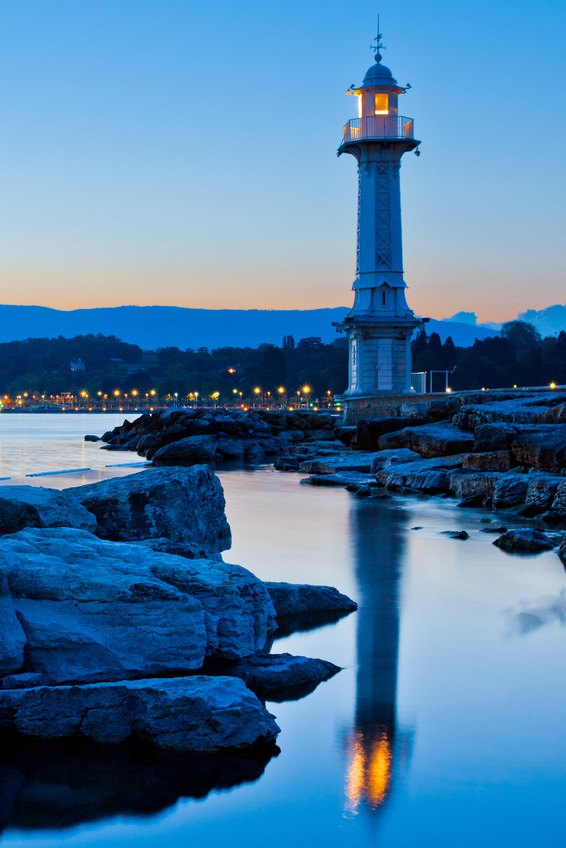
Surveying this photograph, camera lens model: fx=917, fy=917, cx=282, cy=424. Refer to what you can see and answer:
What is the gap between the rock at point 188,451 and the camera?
3710 cm

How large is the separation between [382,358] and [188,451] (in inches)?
385

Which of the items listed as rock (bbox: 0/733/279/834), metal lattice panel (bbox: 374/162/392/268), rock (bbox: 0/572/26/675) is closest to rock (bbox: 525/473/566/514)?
rock (bbox: 0/733/279/834)

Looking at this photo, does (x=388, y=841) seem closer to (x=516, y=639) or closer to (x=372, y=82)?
(x=516, y=639)

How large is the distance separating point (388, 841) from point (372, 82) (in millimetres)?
41358

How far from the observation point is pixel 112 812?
4793mm

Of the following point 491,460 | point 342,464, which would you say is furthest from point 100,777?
point 342,464

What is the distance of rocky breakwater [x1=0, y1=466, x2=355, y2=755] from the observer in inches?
215

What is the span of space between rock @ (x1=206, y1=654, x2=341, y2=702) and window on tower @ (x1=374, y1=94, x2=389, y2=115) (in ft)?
125

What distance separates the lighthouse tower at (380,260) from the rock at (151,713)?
35.1 metres

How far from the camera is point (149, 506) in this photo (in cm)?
977

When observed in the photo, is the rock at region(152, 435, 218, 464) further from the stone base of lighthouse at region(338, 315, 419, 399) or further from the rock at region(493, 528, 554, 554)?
the rock at region(493, 528, 554, 554)

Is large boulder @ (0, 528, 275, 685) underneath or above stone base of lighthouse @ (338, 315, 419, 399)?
underneath

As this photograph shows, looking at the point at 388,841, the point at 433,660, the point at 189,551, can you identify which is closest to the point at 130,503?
the point at 189,551

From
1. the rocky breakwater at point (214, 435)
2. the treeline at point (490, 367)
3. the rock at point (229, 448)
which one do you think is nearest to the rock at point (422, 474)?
the rocky breakwater at point (214, 435)
